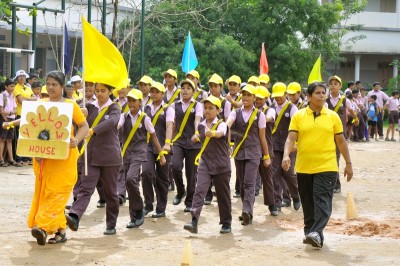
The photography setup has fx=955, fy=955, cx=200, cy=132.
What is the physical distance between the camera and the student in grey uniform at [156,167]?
12562 millimetres

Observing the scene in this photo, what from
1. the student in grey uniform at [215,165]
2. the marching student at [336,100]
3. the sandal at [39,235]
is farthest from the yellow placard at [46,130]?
the marching student at [336,100]

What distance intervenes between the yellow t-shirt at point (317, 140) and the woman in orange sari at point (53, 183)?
2.40 metres

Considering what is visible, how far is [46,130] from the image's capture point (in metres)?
9.95

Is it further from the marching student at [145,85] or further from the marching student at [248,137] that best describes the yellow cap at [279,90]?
the marching student at [145,85]

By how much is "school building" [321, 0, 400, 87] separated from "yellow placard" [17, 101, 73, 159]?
37308 millimetres

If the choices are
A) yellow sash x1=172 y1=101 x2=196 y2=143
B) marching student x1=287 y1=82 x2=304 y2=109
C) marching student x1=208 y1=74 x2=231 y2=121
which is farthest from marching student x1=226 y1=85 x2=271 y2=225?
marching student x1=208 y1=74 x2=231 y2=121

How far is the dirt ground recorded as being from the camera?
379 inches

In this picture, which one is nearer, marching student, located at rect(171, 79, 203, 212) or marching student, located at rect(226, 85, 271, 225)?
marching student, located at rect(226, 85, 271, 225)

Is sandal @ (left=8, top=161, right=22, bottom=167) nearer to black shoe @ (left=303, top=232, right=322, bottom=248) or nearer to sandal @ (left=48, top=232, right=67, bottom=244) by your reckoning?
sandal @ (left=48, top=232, right=67, bottom=244)

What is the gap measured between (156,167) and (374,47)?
37433 millimetres

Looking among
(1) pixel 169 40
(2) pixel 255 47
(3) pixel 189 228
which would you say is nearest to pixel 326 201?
(3) pixel 189 228

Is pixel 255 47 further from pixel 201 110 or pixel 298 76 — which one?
pixel 201 110

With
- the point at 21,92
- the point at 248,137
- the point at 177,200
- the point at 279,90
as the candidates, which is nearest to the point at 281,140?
the point at 279,90

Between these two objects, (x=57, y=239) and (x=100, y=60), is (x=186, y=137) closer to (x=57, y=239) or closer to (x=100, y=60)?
(x=100, y=60)
